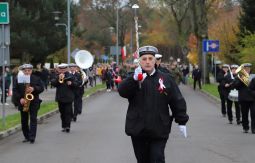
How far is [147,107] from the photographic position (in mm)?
7652

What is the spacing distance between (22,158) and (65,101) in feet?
15.2

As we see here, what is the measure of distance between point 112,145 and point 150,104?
263 inches

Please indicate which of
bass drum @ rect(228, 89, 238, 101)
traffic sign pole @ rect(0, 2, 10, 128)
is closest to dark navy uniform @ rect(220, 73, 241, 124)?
bass drum @ rect(228, 89, 238, 101)

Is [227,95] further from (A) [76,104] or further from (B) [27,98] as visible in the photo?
(B) [27,98]

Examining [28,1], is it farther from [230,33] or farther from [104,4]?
[104,4]

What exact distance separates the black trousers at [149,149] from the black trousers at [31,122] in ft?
22.8

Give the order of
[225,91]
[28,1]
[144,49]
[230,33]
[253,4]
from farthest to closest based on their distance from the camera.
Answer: [230,33] → [28,1] → [253,4] → [225,91] → [144,49]

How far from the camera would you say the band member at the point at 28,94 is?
1438cm

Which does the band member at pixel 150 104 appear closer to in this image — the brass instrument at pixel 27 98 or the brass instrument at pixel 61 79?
the brass instrument at pixel 27 98

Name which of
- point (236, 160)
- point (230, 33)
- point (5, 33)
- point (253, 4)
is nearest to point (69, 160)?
point (236, 160)

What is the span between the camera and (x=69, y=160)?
11898 mm

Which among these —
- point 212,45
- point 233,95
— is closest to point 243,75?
point 233,95

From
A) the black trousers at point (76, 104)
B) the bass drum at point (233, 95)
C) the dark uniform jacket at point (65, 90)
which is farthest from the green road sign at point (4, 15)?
the bass drum at point (233, 95)

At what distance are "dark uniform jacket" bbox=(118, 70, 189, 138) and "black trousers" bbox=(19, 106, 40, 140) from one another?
23.1 ft
